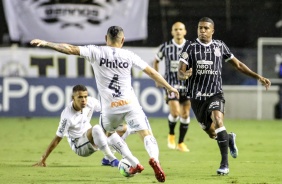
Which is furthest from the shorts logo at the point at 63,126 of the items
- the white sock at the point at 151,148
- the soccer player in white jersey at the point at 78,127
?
the white sock at the point at 151,148

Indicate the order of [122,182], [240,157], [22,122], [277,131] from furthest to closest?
[22,122] < [277,131] < [240,157] < [122,182]

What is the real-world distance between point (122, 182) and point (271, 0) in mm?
15580

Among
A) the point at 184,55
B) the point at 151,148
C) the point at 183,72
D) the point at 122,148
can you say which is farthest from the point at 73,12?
the point at 151,148

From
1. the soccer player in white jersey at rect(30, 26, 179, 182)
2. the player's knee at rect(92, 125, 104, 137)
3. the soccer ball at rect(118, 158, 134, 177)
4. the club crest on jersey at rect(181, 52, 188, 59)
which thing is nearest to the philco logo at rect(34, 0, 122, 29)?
the club crest on jersey at rect(181, 52, 188, 59)

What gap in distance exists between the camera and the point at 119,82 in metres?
10.8

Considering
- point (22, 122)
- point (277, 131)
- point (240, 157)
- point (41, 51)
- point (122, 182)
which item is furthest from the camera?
point (41, 51)

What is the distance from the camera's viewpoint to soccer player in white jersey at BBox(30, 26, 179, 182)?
10680 mm

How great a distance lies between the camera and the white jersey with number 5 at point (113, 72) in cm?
1071

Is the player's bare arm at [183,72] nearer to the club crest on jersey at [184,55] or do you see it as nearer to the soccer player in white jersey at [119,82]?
the club crest on jersey at [184,55]

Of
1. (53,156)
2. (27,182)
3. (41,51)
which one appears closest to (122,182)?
(27,182)

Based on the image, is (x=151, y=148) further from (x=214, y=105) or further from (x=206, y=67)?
(x=206, y=67)

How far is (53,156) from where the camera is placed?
1477 cm

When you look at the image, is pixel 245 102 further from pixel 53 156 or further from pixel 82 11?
pixel 53 156

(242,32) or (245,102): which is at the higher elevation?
(242,32)
